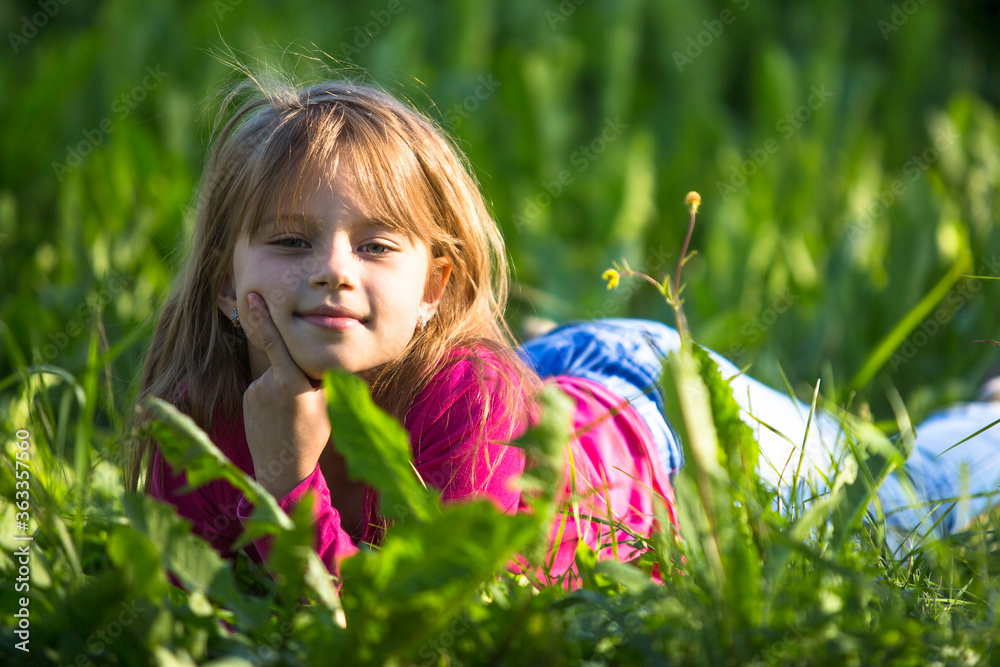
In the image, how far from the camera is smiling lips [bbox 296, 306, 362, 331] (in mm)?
825

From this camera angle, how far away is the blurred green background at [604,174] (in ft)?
6.27

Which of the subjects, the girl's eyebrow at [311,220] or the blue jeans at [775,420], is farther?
the blue jeans at [775,420]

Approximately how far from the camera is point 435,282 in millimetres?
1018

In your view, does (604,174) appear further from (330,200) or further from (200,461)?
(200,461)

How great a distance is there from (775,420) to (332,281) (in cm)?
77

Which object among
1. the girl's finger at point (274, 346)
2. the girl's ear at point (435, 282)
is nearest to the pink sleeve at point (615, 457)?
the girl's ear at point (435, 282)

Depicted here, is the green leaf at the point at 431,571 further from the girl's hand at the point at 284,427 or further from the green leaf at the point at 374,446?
the girl's hand at the point at 284,427

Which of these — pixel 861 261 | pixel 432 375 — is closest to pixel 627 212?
pixel 861 261

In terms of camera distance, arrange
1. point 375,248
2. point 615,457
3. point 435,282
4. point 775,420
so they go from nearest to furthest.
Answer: point 375,248 → point 435,282 → point 615,457 → point 775,420

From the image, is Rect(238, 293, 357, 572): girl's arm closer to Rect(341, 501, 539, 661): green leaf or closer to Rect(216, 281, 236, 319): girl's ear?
Rect(216, 281, 236, 319): girl's ear

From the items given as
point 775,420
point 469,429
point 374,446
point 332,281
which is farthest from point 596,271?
point 374,446

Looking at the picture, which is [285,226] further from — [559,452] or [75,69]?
[75,69]

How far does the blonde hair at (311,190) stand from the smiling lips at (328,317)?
120 mm

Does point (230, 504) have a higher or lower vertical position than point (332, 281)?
lower
